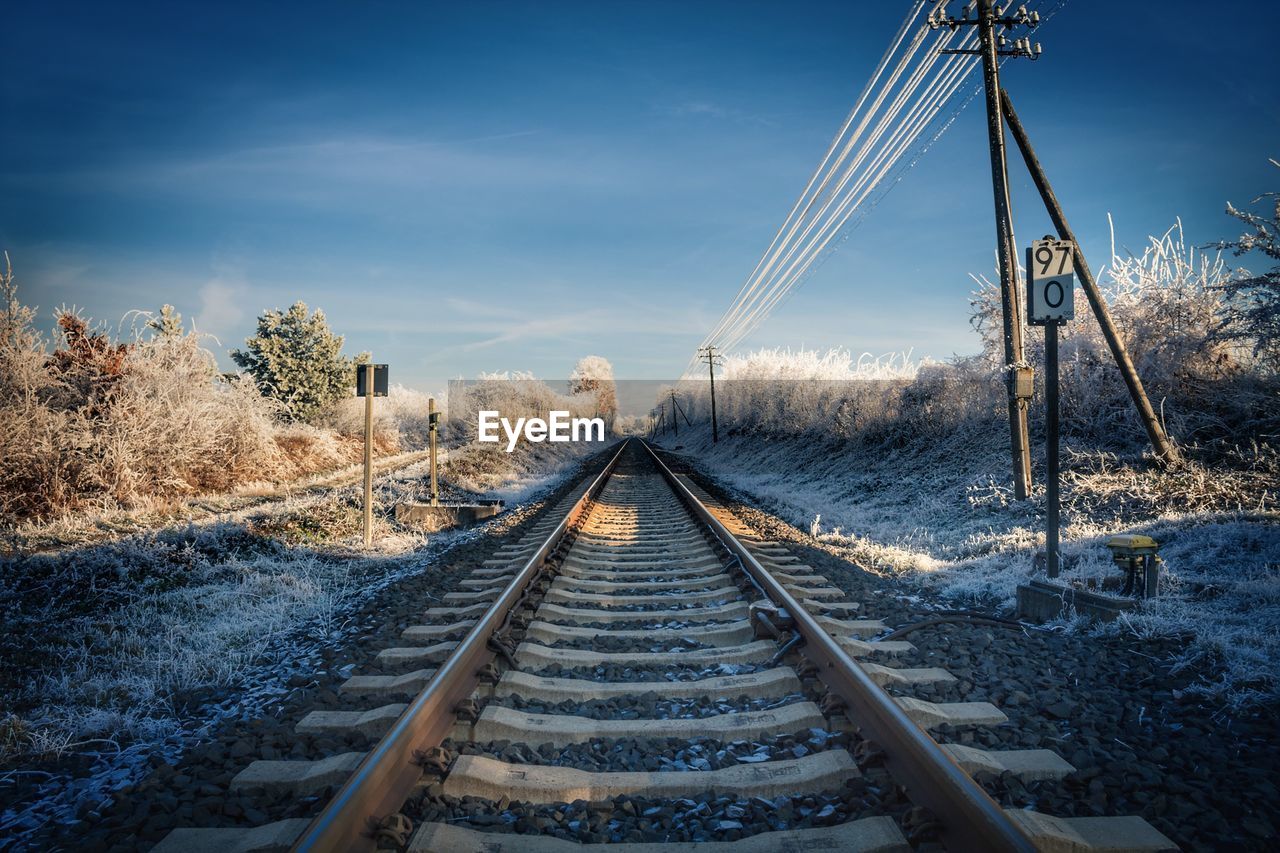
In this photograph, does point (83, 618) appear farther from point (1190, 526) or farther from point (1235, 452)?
point (1235, 452)

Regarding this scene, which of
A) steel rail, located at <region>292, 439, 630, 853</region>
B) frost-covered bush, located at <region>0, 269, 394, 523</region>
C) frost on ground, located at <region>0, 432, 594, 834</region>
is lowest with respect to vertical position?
frost on ground, located at <region>0, 432, 594, 834</region>

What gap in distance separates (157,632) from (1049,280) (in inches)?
295

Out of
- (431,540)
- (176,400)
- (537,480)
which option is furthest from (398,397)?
(431,540)

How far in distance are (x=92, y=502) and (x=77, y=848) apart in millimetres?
10592

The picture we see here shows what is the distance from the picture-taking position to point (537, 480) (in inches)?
800

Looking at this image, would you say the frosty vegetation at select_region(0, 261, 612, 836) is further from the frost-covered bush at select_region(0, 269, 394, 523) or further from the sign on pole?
the sign on pole

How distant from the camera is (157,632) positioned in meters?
5.16

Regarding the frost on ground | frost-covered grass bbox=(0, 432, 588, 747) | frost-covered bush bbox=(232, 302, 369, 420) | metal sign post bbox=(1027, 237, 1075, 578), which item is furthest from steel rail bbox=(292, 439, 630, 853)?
frost-covered bush bbox=(232, 302, 369, 420)

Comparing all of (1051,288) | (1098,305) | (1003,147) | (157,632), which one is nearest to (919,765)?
(1051,288)

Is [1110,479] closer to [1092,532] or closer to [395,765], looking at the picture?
[1092,532]

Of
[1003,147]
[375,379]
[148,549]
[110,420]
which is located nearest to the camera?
[148,549]

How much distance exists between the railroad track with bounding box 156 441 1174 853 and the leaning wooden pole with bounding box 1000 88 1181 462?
618 centimetres

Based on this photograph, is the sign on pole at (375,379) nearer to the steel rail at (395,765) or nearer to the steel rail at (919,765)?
the steel rail at (395,765)

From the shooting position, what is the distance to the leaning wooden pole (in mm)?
8586
